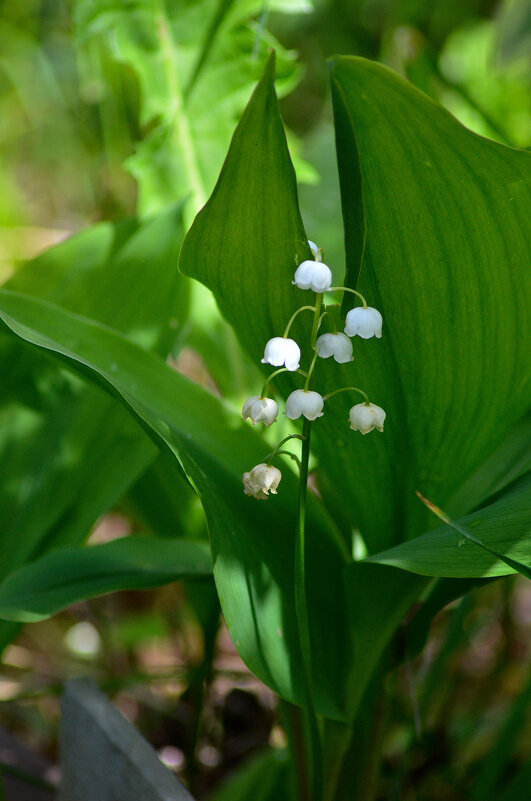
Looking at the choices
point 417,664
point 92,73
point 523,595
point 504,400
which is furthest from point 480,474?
point 92,73

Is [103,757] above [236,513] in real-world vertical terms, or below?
below

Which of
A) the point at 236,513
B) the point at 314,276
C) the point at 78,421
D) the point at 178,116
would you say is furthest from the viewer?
the point at 178,116

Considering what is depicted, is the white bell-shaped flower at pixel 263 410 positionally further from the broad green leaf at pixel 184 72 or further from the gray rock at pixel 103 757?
the broad green leaf at pixel 184 72

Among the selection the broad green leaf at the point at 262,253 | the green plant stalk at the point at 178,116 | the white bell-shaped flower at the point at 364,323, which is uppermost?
the green plant stalk at the point at 178,116

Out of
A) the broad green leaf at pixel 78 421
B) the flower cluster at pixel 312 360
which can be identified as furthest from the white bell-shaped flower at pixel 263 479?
the broad green leaf at pixel 78 421

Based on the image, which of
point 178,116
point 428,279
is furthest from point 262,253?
point 178,116

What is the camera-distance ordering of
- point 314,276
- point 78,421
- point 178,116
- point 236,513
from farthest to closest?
point 178,116, point 78,421, point 236,513, point 314,276

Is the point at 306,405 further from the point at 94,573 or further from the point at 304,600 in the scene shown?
the point at 94,573
